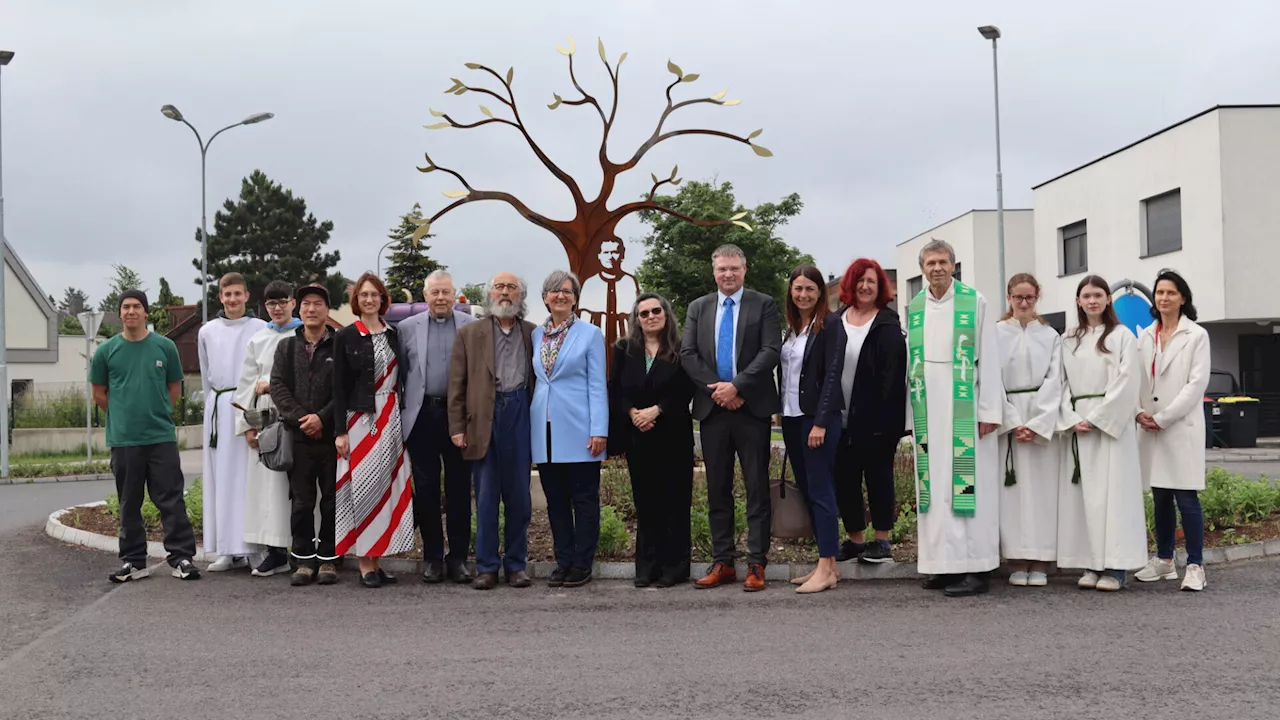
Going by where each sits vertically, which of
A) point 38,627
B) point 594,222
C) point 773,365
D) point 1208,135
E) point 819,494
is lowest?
point 38,627

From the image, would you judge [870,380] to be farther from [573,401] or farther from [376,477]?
[376,477]

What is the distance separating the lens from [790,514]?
291 inches

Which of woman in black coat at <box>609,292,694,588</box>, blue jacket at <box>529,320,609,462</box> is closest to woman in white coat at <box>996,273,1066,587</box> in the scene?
woman in black coat at <box>609,292,694,588</box>

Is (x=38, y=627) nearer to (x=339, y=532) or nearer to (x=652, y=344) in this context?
(x=339, y=532)

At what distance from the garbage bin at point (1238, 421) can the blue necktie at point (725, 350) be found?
17.8 meters

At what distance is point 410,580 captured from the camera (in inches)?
309

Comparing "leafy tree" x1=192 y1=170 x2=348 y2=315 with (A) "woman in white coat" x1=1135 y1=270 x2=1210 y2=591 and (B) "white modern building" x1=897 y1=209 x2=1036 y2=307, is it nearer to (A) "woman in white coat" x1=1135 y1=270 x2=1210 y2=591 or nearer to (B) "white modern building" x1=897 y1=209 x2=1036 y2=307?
(B) "white modern building" x1=897 y1=209 x2=1036 y2=307

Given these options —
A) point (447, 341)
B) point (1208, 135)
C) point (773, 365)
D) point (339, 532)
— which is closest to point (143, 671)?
point (339, 532)

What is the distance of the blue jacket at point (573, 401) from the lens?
7371 millimetres

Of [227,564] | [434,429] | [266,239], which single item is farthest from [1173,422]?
[266,239]

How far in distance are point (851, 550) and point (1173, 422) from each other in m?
2.27

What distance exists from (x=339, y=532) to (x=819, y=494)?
332 centimetres

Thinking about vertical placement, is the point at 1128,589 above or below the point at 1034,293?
below

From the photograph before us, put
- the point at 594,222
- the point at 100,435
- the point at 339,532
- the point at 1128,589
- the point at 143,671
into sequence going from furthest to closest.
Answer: the point at 100,435 < the point at 594,222 < the point at 339,532 < the point at 1128,589 < the point at 143,671
